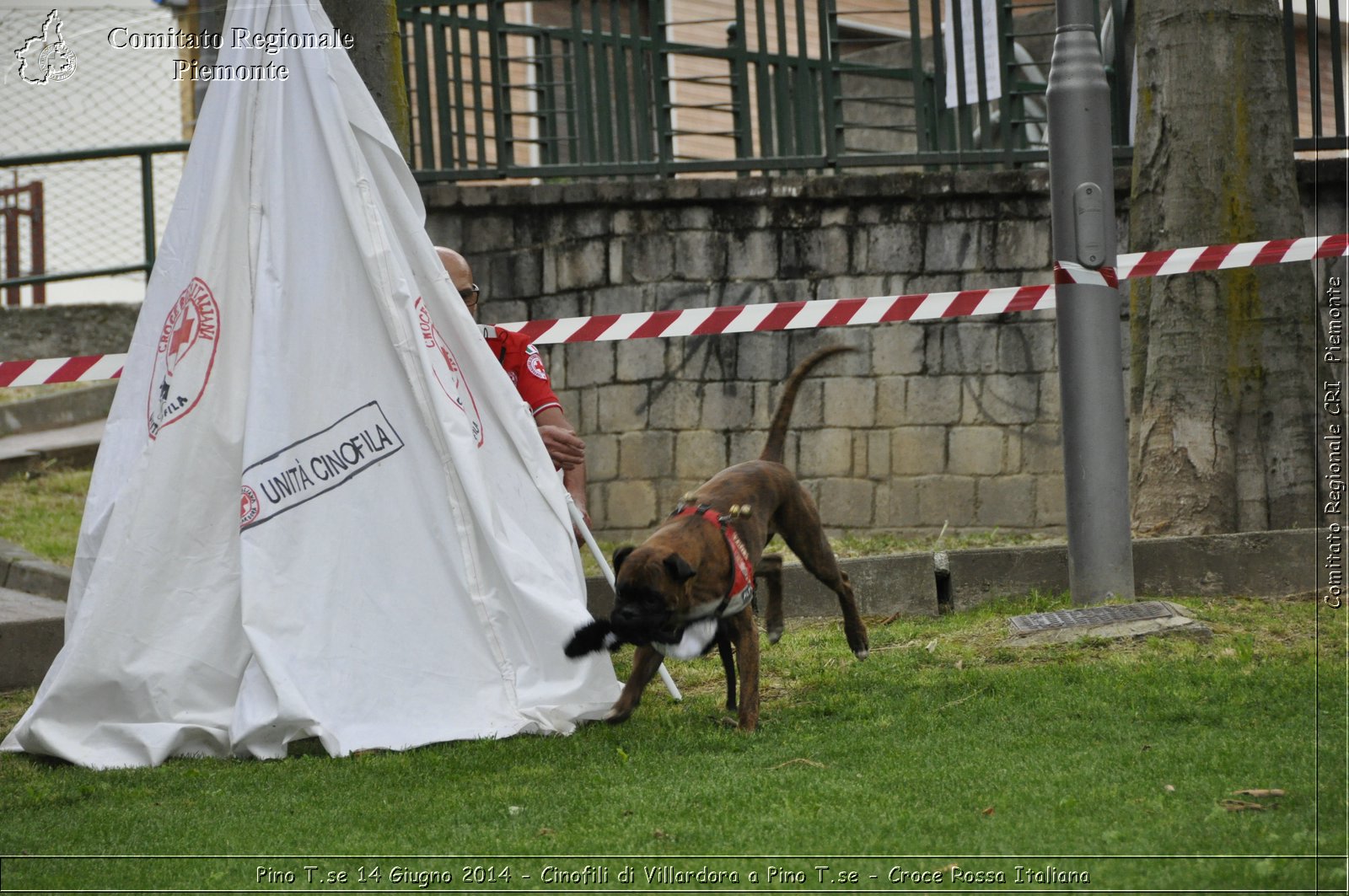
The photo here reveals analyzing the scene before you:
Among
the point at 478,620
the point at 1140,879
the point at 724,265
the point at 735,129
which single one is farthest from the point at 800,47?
the point at 1140,879

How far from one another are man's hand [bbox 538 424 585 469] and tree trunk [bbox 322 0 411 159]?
2138 millimetres

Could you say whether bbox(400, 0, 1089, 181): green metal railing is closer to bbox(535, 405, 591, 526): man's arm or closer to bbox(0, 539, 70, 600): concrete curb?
bbox(0, 539, 70, 600): concrete curb

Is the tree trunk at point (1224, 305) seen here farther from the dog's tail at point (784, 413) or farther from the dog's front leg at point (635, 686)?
the dog's front leg at point (635, 686)

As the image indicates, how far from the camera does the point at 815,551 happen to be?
232 inches

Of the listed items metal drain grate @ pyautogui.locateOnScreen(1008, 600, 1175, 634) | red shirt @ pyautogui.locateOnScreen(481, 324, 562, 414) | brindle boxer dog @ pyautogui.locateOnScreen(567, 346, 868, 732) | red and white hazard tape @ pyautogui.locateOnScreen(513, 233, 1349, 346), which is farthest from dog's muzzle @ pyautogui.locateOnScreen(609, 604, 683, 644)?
red and white hazard tape @ pyautogui.locateOnScreen(513, 233, 1349, 346)

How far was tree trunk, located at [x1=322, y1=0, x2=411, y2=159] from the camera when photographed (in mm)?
7387

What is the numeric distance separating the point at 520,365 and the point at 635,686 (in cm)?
178

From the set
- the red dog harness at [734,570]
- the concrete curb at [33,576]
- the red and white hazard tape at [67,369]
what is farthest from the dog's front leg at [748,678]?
the concrete curb at [33,576]

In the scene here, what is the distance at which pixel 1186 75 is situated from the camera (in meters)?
7.46

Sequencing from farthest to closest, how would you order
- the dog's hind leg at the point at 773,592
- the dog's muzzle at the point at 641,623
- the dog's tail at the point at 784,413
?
the dog's hind leg at the point at 773,592 < the dog's tail at the point at 784,413 < the dog's muzzle at the point at 641,623

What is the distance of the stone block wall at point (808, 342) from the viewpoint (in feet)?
33.6

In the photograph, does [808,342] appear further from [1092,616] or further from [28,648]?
[28,648]

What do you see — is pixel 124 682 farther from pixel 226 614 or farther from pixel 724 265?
pixel 724 265

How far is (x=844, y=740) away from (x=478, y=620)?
4.50 ft
